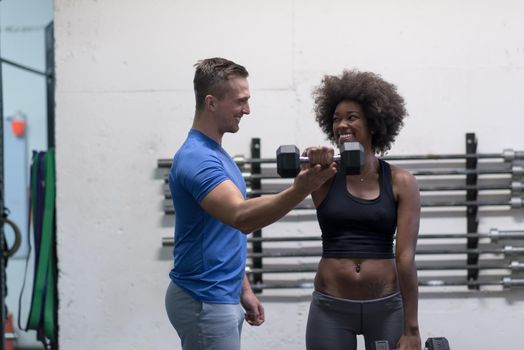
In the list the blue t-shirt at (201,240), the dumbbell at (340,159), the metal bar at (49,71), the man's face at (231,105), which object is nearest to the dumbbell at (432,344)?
the blue t-shirt at (201,240)

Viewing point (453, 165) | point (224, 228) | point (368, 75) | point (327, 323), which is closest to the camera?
point (224, 228)

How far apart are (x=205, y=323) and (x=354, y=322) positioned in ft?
1.79

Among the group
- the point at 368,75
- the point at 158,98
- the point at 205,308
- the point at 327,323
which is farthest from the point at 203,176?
the point at 158,98

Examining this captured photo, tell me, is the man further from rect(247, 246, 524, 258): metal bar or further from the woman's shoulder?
rect(247, 246, 524, 258): metal bar

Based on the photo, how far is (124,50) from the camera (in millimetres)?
3467

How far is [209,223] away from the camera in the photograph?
1919 mm

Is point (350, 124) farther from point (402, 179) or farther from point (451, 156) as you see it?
point (451, 156)

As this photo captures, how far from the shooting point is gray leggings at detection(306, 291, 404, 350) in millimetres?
2219

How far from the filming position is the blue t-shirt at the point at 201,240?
6.23 ft

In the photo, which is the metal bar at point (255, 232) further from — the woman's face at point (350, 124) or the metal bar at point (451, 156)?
the woman's face at point (350, 124)

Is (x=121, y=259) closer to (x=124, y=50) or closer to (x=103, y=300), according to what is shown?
(x=103, y=300)

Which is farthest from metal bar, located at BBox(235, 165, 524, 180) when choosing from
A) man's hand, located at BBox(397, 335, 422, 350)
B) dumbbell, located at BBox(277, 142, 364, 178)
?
dumbbell, located at BBox(277, 142, 364, 178)

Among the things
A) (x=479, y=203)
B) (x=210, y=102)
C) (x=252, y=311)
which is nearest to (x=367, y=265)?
(x=252, y=311)

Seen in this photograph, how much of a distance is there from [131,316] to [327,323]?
1.54 meters
